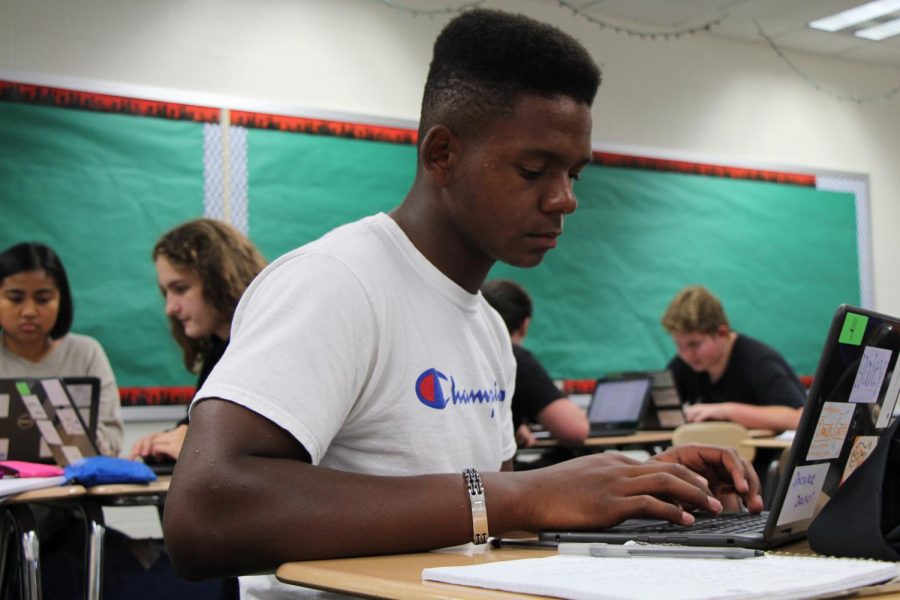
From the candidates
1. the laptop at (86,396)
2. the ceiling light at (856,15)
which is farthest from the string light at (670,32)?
the laptop at (86,396)

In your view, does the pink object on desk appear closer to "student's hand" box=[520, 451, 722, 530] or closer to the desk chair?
"student's hand" box=[520, 451, 722, 530]

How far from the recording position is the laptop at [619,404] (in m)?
4.75

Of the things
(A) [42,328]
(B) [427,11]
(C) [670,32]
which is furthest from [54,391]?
(C) [670,32]

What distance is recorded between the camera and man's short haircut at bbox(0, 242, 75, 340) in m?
3.90

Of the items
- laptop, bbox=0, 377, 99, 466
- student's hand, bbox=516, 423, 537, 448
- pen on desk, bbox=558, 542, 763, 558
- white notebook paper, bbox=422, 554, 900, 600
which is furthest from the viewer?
student's hand, bbox=516, 423, 537, 448

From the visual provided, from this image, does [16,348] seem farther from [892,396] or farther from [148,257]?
[892,396]

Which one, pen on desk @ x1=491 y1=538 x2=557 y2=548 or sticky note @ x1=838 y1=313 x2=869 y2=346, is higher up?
sticky note @ x1=838 y1=313 x2=869 y2=346

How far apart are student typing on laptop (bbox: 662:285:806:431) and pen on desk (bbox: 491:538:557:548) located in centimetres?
338

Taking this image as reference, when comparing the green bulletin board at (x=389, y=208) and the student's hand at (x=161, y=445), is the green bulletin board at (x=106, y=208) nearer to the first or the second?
the green bulletin board at (x=389, y=208)

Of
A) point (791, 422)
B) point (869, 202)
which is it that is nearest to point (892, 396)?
point (791, 422)

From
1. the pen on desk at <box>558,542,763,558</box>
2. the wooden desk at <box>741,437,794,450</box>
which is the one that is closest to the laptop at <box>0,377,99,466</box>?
the pen on desk at <box>558,542,763,558</box>

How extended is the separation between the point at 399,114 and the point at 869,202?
3.40 meters

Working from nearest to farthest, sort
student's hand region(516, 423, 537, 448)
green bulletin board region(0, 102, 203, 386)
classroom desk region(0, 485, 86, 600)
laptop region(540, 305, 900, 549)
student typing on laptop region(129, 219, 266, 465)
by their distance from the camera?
laptop region(540, 305, 900, 549), classroom desk region(0, 485, 86, 600), student typing on laptop region(129, 219, 266, 465), student's hand region(516, 423, 537, 448), green bulletin board region(0, 102, 203, 386)

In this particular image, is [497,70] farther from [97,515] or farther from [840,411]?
[97,515]
